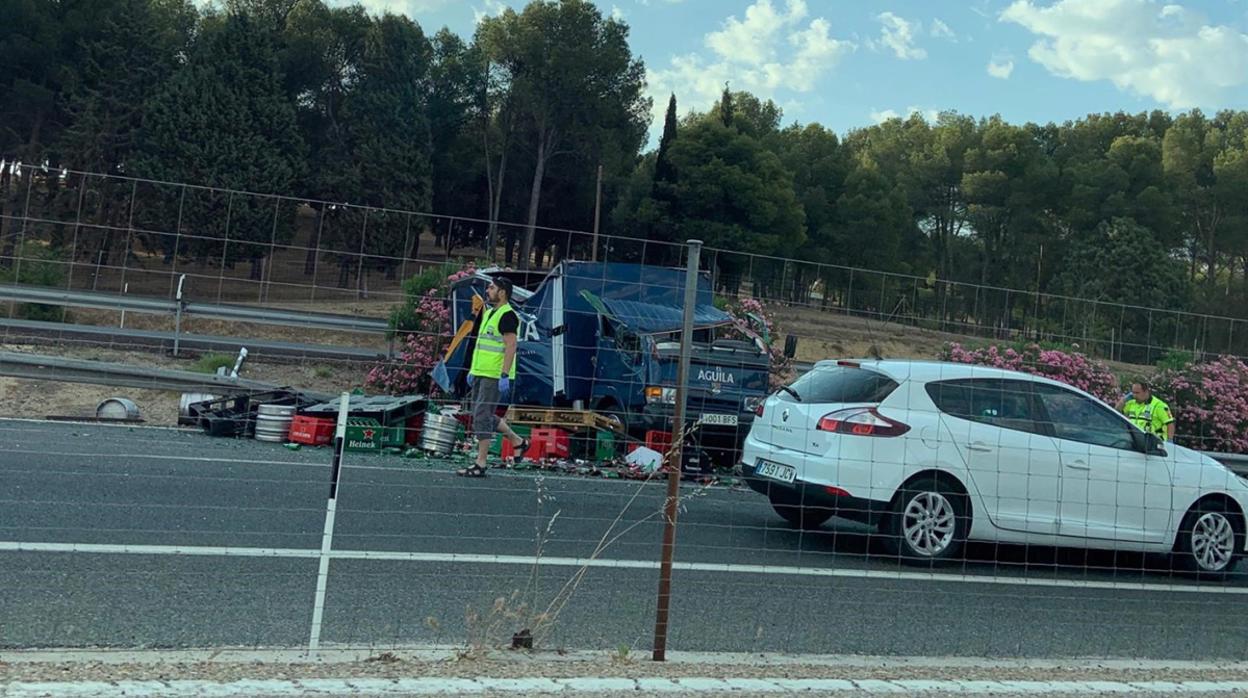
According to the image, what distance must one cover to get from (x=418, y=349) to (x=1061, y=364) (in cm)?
1006

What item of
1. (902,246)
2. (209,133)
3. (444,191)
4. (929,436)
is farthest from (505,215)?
(929,436)

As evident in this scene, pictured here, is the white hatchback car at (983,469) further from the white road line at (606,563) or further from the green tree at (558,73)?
the green tree at (558,73)

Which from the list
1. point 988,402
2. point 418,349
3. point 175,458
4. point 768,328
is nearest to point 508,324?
point 175,458

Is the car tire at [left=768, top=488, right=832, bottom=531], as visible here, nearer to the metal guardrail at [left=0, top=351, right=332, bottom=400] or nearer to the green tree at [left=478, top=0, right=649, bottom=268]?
the metal guardrail at [left=0, top=351, right=332, bottom=400]

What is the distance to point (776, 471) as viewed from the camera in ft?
28.9

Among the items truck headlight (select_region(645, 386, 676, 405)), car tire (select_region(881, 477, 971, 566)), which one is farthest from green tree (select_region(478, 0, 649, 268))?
car tire (select_region(881, 477, 971, 566))

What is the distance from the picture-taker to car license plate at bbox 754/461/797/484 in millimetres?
8617

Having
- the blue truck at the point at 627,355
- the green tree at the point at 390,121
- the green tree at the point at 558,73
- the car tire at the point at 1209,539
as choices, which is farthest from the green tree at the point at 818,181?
the car tire at the point at 1209,539

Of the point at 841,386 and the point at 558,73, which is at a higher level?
the point at 558,73

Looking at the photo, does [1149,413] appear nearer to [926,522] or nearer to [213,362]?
[926,522]

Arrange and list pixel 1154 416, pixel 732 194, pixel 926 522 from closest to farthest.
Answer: pixel 926 522 → pixel 1154 416 → pixel 732 194

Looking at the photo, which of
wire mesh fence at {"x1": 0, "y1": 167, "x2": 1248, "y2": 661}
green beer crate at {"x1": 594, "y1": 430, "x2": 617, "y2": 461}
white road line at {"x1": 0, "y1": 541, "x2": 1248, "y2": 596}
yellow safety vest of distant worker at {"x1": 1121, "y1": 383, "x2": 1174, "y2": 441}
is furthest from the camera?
green beer crate at {"x1": 594, "y1": 430, "x2": 617, "y2": 461}

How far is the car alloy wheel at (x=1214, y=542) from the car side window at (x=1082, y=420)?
99 cm

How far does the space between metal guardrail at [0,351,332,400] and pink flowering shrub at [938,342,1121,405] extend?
9.73m
